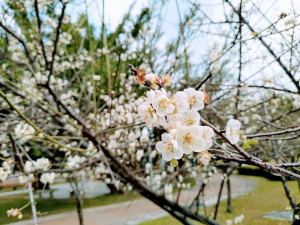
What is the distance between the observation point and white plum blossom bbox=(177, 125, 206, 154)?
0.83 metres

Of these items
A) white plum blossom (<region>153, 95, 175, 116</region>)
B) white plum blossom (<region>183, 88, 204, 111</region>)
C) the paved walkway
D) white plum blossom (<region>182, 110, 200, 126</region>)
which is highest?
white plum blossom (<region>183, 88, 204, 111</region>)

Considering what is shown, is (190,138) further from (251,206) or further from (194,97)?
(251,206)

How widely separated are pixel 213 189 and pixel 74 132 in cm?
844

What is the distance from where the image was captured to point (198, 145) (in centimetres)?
86

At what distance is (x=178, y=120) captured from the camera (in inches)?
33.8

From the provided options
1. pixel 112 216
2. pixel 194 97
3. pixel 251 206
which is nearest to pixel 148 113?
pixel 194 97

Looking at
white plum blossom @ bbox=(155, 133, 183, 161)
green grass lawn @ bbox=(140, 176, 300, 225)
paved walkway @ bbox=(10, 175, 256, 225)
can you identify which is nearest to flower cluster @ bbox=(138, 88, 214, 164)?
white plum blossom @ bbox=(155, 133, 183, 161)

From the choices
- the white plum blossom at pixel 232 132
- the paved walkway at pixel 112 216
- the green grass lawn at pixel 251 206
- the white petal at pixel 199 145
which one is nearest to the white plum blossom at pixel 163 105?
the white petal at pixel 199 145

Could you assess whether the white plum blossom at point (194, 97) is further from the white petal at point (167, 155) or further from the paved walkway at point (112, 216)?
the paved walkway at point (112, 216)

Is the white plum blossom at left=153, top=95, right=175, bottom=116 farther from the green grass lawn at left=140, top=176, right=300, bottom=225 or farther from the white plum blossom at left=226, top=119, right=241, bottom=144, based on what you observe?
the green grass lawn at left=140, top=176, right=300, bottom=225

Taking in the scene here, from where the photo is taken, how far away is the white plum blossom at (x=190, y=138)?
0.83 meters

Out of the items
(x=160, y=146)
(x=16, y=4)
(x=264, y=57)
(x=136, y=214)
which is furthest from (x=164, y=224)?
(x=160, y=146)

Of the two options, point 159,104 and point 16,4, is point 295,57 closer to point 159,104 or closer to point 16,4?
point 159,104

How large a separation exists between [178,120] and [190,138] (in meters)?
0.07
